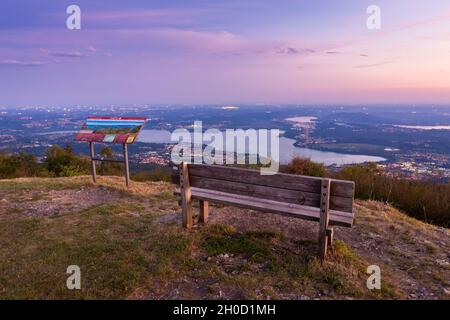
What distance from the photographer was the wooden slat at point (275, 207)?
4004 millimetres

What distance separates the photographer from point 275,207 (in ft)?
13.9

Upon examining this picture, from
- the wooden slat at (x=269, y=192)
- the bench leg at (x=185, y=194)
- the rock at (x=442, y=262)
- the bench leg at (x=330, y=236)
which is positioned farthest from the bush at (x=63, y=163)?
the rock at (x=442, y=262)

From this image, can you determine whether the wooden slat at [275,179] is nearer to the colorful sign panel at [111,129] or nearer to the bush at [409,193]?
the colorful sign panel at [111,129]

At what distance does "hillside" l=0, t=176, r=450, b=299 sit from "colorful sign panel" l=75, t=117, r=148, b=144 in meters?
2.16

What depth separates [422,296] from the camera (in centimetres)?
365

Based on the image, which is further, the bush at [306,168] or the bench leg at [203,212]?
the bush at [306,168]

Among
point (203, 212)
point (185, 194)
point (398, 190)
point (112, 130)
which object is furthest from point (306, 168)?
point (185, 194)

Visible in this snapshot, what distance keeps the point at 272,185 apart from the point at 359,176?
267 inches

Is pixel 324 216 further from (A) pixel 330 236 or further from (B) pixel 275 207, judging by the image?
(B) pixel 275 207

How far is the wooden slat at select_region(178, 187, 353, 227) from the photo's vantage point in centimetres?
400

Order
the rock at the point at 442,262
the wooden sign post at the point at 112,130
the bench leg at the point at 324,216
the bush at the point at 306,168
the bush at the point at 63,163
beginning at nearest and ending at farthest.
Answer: the bench leg at the point at 324,216
the rock at the point at 442,262
the wooden sign post at the point at 112,130
the bush at the point at 306,168
the bush at the point at 63,163

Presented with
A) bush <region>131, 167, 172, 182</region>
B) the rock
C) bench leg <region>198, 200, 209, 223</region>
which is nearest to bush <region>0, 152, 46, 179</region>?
bush <region>131, 167, 172, 182</region>

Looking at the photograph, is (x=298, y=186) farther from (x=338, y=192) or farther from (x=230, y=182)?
(x=230, y=182)

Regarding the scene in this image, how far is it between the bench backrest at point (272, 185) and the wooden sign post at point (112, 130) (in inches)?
159
